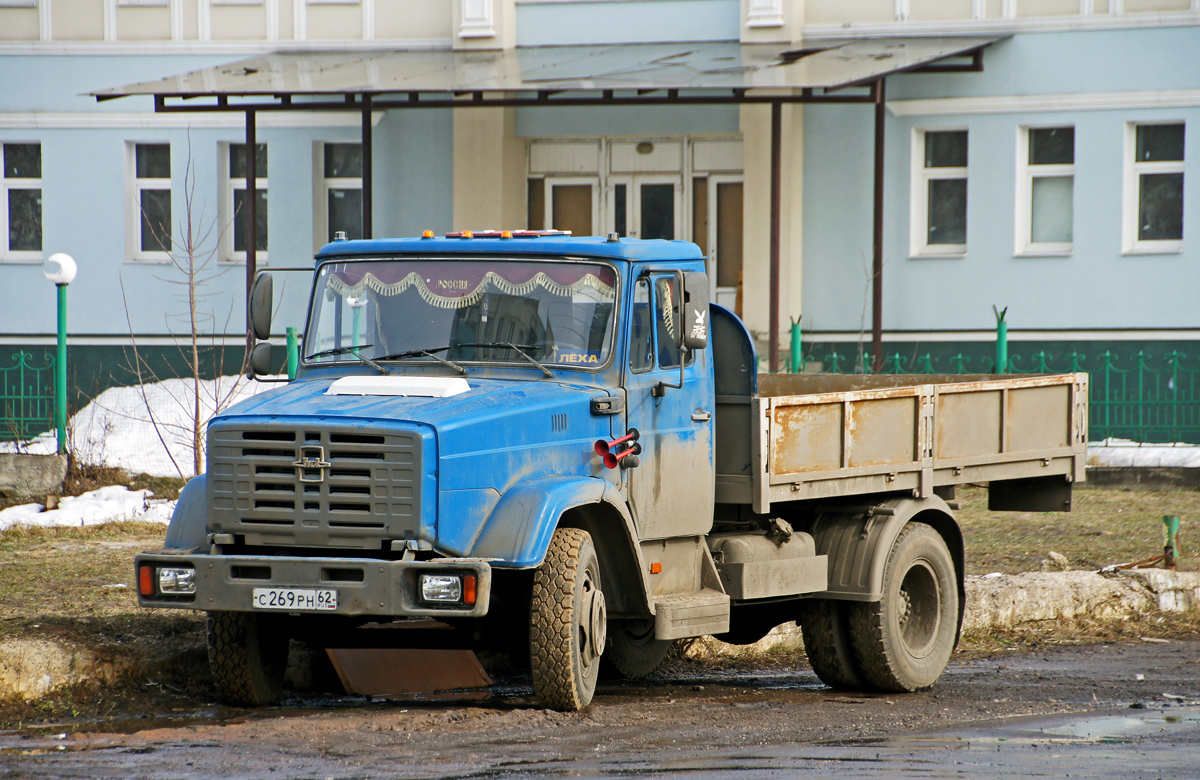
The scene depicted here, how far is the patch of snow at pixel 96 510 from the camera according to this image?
526 inches

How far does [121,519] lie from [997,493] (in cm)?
778

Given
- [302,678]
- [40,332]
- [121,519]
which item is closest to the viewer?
[302,678]

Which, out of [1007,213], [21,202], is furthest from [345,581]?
[21,202]

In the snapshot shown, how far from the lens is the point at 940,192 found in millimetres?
20781

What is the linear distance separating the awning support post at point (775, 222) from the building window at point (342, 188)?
19.6ft

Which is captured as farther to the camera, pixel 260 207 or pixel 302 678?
pixel 260 207

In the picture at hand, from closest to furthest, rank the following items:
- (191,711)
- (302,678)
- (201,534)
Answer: (201,534) < (191,711) < (302,678)

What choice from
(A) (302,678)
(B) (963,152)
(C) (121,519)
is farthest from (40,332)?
(A) (302,678)

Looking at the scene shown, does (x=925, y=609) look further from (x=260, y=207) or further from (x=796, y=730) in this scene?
(x=260, y=207)

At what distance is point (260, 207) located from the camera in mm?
21969

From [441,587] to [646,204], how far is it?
15987 mm

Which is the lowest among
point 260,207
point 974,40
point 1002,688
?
point 1002,688

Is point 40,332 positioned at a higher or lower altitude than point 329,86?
lower

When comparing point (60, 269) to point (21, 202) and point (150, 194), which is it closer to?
point (150, 194)
